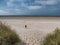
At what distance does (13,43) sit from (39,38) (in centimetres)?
194

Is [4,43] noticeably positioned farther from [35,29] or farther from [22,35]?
[35,29]

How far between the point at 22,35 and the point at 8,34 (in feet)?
6.97

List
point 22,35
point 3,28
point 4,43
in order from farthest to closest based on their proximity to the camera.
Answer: point 22,35 → point 3,28 → point 4,43

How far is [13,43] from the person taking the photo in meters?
10.9

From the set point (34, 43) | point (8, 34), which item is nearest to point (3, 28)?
point (8, 34)

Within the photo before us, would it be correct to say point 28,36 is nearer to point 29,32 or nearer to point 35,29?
point 29,32

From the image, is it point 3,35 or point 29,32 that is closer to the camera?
point 3,35

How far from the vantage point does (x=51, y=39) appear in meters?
10.3

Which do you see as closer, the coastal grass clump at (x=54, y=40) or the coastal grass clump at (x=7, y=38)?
the coastal grass clump at (x=54, y=40)

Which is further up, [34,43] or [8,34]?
[8,34]

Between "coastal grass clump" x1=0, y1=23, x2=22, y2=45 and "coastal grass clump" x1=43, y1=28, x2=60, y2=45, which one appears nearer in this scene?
"coastal grass clump" x1=43, y1=28, x2=60, y2=45

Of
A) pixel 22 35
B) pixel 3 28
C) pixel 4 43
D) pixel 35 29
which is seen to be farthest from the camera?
pixel 35 29

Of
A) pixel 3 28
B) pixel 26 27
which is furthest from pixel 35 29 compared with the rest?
pixel 3 28

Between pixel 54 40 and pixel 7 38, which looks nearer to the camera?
pixel 54 40
